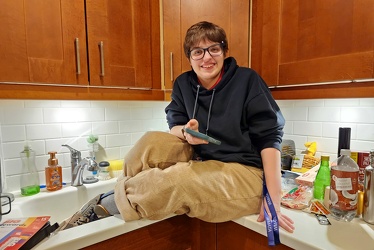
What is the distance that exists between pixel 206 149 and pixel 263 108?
263 mm

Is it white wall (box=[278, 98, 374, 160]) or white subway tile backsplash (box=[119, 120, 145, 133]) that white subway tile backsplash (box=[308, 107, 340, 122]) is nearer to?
white wall (box=[278, 98, 374, 160])

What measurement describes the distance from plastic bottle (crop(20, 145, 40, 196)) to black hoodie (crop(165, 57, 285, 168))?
82 centimetres

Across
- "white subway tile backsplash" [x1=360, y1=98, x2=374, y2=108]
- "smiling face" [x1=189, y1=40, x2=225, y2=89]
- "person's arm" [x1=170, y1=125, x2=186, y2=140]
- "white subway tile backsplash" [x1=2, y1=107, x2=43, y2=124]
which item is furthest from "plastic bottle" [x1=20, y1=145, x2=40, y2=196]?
"white subway tile backsplash" [x1=360, y1=98, x2=374, y2=108]

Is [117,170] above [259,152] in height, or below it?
below

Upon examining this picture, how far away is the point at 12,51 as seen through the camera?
771mm

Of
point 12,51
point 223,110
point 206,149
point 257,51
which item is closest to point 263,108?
point 223,110

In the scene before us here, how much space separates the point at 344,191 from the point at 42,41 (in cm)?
116

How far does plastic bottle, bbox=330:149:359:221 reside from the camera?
68 centimetres

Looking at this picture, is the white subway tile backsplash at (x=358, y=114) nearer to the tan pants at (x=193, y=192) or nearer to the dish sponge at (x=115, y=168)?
the tan pants at (x=193, y=192)

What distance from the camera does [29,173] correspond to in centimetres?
109

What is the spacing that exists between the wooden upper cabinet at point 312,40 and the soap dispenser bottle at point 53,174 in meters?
1.10

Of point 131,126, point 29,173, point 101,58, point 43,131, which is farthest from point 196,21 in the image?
point 29,173

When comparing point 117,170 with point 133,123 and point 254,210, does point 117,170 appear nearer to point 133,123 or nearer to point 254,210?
point 133,123

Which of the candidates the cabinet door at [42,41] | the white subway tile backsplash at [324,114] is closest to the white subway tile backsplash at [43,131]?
the cabinet door at [42,41]
